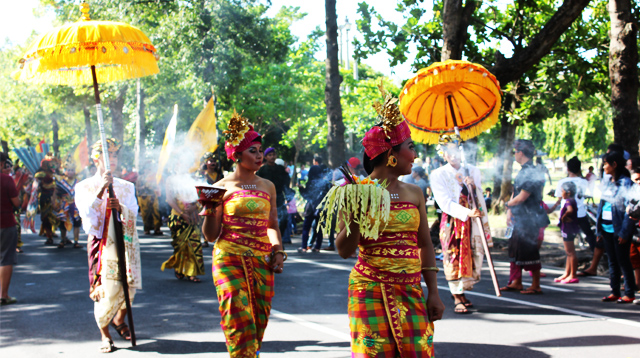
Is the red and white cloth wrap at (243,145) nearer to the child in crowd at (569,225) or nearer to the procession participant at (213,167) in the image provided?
the procession participant at (213,167)

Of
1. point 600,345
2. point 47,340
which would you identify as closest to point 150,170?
point 47,340

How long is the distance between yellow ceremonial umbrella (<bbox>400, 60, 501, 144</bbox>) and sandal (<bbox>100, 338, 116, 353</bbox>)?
12.6 feet

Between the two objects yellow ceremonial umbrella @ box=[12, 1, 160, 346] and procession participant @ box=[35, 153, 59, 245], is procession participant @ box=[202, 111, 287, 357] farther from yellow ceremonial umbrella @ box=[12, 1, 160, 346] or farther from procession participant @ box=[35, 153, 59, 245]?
procession participant @ box=[35, 153, 59, 245]

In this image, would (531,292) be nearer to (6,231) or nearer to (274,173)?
(274,173)

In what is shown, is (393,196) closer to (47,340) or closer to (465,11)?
(47,340)

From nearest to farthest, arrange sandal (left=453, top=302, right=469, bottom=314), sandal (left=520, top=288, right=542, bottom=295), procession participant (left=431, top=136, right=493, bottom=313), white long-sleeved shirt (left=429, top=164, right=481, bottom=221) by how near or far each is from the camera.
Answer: white long-sleeved shirt (left=429, top=164, right=481, bottom=221), procession participant (left=431, top=136, right=493, bottom=313), sandal (left=453, top=302, right=469, bottom=314), sandal (left=520, top=288, right=542, bottom=295)

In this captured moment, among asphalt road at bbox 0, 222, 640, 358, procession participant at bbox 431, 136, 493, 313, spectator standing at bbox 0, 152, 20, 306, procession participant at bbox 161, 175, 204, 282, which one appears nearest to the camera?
asphalt road at bbox 0, 222, 640, 358

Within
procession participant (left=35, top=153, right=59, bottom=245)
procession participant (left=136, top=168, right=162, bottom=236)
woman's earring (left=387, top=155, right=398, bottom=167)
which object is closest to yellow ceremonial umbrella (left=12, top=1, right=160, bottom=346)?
woman's earring (left=387, top=155, right=398, bottom=167)

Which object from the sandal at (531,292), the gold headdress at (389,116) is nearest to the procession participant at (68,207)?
the sandal at (531,292)

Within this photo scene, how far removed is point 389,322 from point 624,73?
337 inches

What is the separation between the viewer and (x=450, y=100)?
648 centimetres

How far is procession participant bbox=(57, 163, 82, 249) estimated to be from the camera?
42.6 ft

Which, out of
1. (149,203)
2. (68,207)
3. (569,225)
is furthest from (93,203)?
(149,203)

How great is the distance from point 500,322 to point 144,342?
12.3ft
